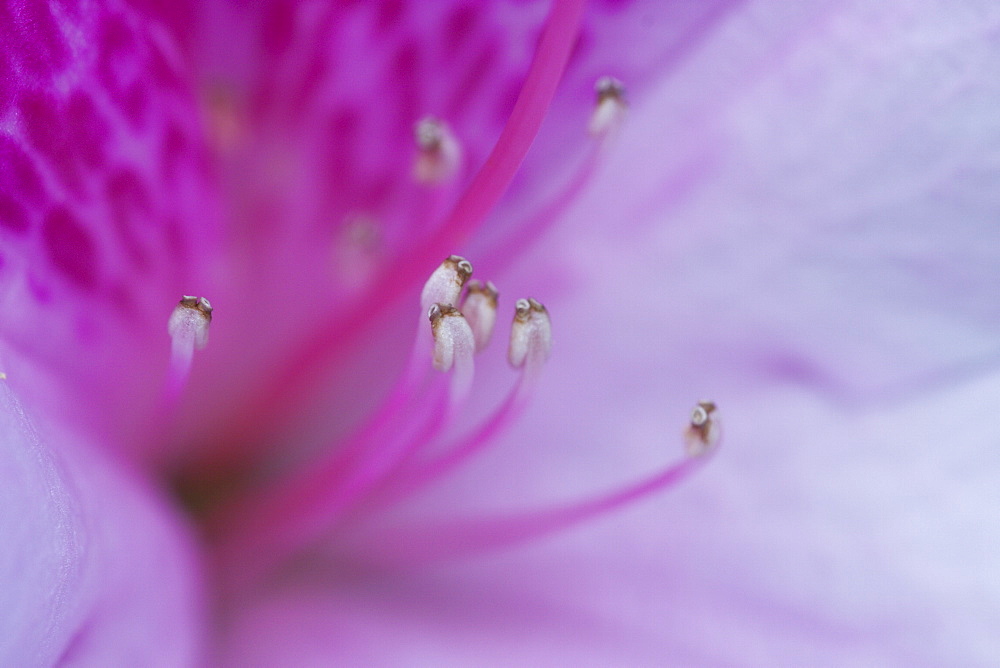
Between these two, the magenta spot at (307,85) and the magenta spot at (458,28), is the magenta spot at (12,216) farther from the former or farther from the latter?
the magenta spot at (458,28)

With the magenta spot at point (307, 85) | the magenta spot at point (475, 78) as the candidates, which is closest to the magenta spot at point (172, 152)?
the magenta spot at point (307, 85)

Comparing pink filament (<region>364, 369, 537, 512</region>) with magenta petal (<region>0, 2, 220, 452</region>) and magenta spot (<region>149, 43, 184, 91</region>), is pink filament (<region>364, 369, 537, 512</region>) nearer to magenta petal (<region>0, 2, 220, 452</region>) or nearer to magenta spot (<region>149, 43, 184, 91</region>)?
magenta petal (<region>0, 2, 220, 452</region>)

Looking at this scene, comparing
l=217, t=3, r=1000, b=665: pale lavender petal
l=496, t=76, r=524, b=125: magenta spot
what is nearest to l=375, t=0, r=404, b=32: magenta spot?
l=496, t=76, r=524, b=125: magenta spot

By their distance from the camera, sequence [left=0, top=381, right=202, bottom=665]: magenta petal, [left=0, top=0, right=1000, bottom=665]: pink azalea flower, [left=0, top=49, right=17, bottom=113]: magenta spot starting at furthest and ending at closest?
[left=0, top=0, right=1000, bottom=665]: pink azalea flower < [left=0, top=49, right=17, bottom=113]: magenta spot < [left=0, top=381, right=202, bottom=665]: magenta petal

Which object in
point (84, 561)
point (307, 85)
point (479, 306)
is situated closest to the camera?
point (84, 561)

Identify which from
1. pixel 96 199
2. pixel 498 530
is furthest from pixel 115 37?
pixel 498 530

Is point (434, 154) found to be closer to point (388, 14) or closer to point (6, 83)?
point (388, 14)

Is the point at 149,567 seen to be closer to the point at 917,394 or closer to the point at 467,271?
the point at 467,271
